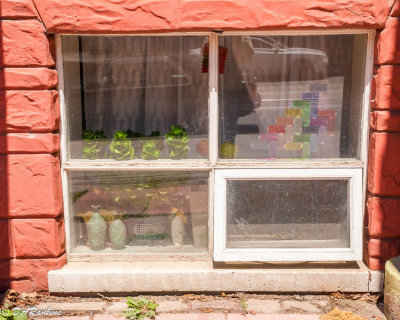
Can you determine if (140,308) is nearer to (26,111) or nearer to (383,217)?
(26,111)

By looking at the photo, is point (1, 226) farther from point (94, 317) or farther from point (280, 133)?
point (280, 133)

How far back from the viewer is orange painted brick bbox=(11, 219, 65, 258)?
3.57 m

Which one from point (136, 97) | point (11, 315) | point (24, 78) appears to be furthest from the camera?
point (136, 97)

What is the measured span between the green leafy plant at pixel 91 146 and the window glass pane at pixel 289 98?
3.31ft

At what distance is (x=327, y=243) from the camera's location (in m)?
3.73

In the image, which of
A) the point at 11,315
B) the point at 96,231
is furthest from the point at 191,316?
the point at 11,315

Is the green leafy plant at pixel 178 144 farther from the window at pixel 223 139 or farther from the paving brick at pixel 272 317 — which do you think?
the paving brick at pixel 272 317

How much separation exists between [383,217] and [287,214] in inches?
28.6

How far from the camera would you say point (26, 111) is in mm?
3410

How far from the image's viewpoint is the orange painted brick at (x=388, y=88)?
3.32 m

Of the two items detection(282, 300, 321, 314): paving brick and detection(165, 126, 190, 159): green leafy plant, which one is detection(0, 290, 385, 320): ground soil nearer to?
detection(282, 300, 321, 314): paving brick

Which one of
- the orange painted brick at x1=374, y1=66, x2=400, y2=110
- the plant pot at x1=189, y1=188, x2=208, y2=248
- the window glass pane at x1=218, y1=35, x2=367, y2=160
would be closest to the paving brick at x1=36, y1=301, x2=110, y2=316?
the plant pot at x1=189, y1=188, x2=208, y2=248

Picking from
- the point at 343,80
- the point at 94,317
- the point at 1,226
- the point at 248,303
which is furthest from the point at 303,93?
the point at 1,226

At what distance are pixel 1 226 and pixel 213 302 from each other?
1.75 metres
